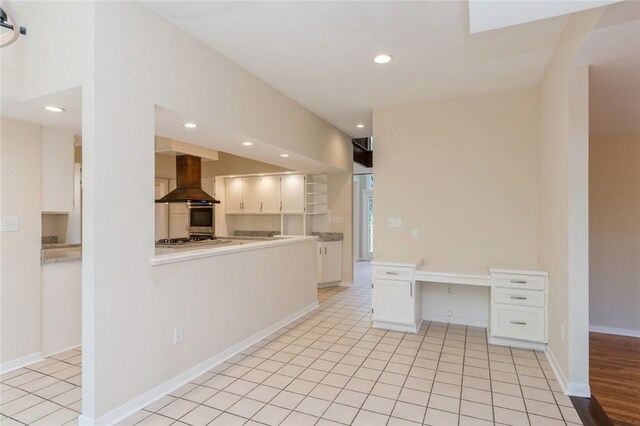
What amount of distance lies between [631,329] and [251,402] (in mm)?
4385

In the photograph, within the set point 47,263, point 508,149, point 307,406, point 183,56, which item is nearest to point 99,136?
point 183,56

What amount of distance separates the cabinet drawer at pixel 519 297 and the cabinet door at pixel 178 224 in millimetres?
5949

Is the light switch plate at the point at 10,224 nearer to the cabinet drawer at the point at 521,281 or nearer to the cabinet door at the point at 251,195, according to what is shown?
the cabinet door at the point at 251,195

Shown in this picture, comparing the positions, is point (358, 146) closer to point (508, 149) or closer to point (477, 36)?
point (508, 149)

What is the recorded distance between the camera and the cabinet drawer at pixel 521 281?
10.8ft

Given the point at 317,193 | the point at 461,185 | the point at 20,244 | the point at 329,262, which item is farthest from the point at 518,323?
the point at 20,244

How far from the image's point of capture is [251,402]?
7.88ft

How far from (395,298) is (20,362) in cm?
356

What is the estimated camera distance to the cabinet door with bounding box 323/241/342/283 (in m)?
6.22

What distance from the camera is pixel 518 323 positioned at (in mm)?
3381

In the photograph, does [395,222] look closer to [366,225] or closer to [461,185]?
[461,185]

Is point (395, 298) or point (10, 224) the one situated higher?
point (10, 224)

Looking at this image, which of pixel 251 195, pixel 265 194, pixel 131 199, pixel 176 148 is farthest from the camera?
pixel 251 195

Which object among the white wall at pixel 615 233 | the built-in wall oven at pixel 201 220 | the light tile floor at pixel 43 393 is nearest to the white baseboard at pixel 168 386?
the light tile floor at pixel 43 393
